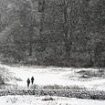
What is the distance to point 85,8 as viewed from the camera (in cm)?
7594

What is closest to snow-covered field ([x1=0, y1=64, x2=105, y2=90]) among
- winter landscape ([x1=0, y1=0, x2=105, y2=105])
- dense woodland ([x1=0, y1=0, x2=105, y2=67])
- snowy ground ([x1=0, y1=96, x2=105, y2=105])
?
winter landscape ([x1=0, y1=0, x2=105, y2=105])

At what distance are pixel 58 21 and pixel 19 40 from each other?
11.4 m

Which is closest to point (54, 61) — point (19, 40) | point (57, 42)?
point (57, 42)

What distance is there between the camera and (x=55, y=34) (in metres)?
74.0

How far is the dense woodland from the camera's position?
68.3 metres

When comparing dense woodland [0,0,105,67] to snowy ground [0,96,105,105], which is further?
dense woodland [0,0,105,67]

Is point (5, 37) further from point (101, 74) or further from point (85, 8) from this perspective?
point (101, 74)

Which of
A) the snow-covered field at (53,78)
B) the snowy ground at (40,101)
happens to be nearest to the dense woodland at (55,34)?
the snow-covered field at (53,78)

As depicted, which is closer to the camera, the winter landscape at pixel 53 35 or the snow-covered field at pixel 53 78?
the snow-covered field at pixel 53 78

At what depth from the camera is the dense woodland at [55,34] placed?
224ft

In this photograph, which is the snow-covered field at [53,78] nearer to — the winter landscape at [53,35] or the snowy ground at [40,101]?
the winter landscape at [53,35]

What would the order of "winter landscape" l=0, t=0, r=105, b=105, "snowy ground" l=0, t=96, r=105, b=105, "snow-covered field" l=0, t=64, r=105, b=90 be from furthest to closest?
"winter landscape" l=0, t=0, r=105, b=105, "snow-covered field" l=0, t=64, r=105, b=90, "snowy ground" l=0, t=96, r=105, b=105

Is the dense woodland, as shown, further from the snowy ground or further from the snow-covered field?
the snowy ground

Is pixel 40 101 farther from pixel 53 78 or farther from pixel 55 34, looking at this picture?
pixel 55 34
